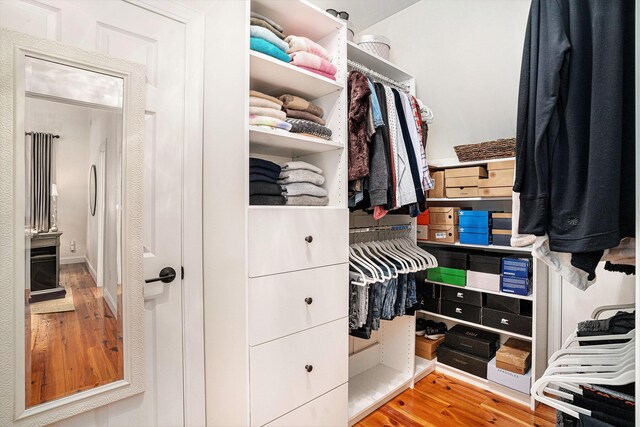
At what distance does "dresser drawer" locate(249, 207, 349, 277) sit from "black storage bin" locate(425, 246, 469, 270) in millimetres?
1054

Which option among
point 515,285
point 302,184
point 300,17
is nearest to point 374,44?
point 300,17

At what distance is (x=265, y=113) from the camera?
1.42m

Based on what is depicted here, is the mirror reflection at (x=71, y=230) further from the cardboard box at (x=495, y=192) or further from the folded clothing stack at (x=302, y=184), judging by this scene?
the cardboard box at (x=495, y=192)

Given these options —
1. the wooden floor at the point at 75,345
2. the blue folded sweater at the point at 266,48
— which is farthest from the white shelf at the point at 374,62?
the wooden floor at the point at 75,345

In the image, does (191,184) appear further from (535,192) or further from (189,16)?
(535,192)

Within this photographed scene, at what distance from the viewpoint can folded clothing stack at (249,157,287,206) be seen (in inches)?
55.6

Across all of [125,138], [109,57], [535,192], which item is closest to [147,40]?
[109,57]

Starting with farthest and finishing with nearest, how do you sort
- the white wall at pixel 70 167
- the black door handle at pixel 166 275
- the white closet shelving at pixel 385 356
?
the white closet shelving at pixel 385 356 < the black door handle at pixel 166 275 < the white wall at pixel 70 167

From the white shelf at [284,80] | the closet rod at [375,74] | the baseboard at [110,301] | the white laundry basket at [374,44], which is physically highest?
the white laundry basket at [374,44]

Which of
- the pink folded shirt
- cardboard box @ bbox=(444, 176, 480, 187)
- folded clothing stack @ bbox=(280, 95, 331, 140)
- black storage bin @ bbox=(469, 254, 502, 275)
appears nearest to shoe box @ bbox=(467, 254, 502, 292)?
black storage bin @ bbox=(469, 254, 502, 275)

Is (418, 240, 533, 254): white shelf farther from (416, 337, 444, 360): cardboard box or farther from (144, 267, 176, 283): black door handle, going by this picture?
(144, 267, 176, 283): black door handle

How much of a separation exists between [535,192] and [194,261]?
1.40 meters

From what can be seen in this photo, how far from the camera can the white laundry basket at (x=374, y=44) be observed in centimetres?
212

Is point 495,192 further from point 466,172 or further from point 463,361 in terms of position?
point 463,361
